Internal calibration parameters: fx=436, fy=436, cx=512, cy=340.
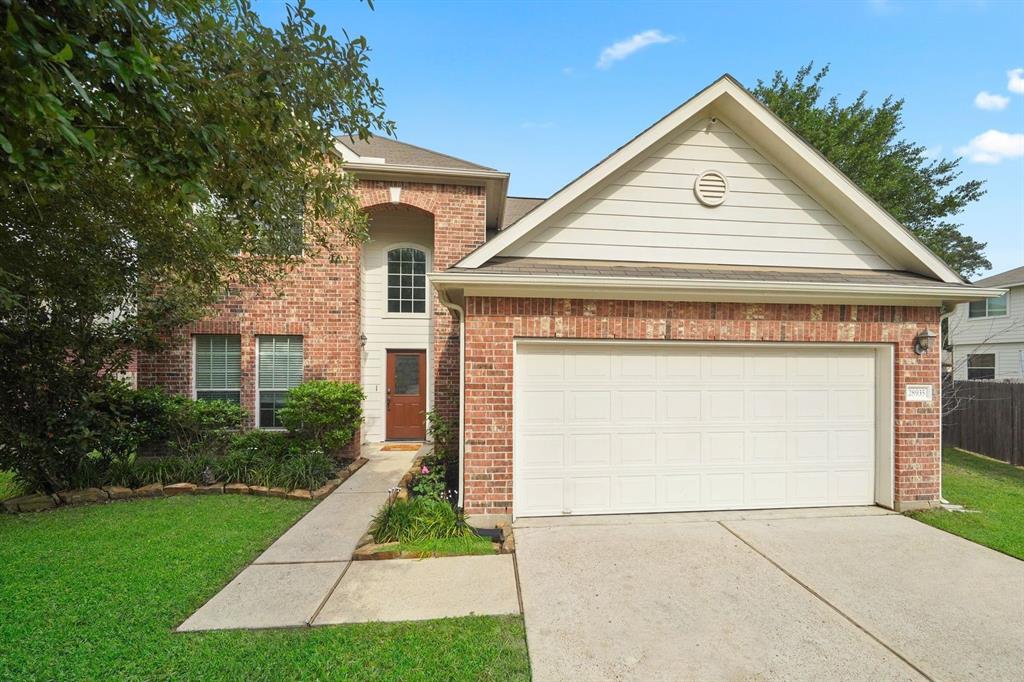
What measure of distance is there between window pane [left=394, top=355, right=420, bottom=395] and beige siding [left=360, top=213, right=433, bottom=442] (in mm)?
250

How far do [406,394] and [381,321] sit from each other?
6.06 feet

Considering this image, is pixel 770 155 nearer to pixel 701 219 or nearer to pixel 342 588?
Answer: pixel 701 219

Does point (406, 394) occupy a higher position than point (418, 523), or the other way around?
point (406, 394)

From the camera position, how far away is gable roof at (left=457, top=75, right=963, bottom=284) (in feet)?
18.9

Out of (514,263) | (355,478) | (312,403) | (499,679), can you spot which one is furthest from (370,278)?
(499,679)

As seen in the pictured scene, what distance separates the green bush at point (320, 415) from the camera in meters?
8.01

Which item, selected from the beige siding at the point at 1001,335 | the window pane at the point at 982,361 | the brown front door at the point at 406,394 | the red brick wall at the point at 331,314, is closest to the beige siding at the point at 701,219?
the red brick wall at the point at 331,314

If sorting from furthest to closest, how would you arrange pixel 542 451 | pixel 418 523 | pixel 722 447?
pixel 722 447
pixel 542 451
pixel 418 523

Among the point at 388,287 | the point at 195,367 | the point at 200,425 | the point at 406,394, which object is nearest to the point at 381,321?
the point at 388,287

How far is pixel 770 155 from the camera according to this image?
6.23 metres

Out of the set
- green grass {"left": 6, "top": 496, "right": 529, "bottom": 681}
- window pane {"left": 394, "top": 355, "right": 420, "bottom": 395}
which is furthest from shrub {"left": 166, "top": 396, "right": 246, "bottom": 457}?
window pane {"left": 394, "top": 355, "right": 420, "bottom": 395}

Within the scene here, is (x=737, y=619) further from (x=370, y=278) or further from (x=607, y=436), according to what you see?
(x=370, y=278)

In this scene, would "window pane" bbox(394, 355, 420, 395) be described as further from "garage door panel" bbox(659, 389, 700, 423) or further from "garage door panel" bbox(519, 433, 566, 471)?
"garage door panel" bbox(659, 389, 700, 423)

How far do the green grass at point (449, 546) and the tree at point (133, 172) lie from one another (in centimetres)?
360
